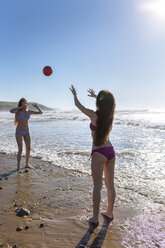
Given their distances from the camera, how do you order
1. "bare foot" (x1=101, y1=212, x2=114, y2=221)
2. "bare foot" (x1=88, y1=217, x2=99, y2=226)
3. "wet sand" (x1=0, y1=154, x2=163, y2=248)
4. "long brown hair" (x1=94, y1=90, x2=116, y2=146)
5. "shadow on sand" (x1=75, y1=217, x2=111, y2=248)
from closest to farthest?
"shadow on sand" (x1=75, y1=217, x2=111, y2=248) < "wet sand" (x1=0, y1=154, x2=163, y2=248) < "long brown hair" (x1=94, y1=90, x2=116, y2=146) < "bare foot" (x1=88, y1=217, x2=99, y2=226) < "bare foot" (x1=101, y1=212, x2=114, y2=221)

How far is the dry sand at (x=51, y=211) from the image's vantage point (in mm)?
3469

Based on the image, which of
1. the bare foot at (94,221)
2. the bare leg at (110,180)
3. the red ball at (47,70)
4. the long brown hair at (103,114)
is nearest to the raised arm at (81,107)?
the long brown hair at (103,114)

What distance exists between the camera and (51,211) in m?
4.51

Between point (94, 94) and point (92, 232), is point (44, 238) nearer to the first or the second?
point (92, 232)

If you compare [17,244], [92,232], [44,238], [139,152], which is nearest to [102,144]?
[92,232]

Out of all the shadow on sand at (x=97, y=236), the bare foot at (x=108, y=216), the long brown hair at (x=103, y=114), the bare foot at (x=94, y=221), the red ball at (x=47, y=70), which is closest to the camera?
the shadow on sand at (x=97, y=236)

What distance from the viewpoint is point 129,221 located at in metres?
4.15

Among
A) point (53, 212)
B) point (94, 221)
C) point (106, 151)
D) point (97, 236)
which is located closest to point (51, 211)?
point (53, 212)

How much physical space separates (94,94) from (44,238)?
8.23ft

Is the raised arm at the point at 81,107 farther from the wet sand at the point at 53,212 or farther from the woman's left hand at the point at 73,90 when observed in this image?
the wet sand at the point at 53,212

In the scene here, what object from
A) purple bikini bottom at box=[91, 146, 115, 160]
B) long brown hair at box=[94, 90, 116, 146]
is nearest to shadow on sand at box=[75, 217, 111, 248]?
purple bikini bottom at box=[91, 146, 115, 160]

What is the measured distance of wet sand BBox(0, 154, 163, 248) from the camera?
3465mm

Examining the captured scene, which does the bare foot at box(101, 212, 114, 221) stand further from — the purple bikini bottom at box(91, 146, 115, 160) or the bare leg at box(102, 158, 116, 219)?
the purple bikini bottom at box(91, 146, 115, 160)

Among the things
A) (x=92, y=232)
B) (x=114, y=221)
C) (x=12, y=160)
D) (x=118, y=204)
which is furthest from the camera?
(x=12, y=160)
